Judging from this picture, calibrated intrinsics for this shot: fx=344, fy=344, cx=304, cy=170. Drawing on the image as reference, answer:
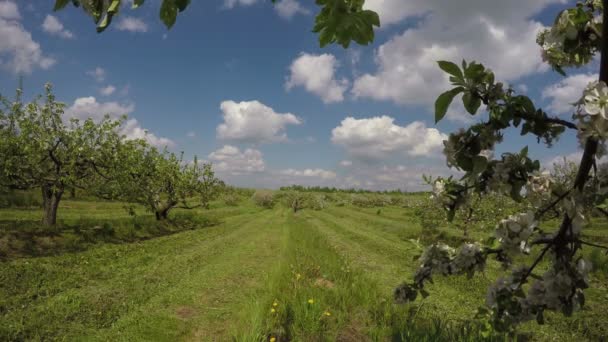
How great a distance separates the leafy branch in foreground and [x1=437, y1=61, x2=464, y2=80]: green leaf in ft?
1.23

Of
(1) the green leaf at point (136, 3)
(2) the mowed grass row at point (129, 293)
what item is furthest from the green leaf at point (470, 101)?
(2) the mowed grass row at point (129, 293)

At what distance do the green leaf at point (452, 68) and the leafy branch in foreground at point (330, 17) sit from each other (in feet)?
1.23

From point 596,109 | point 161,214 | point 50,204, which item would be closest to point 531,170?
point 596,109

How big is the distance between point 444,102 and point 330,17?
0.75 meters

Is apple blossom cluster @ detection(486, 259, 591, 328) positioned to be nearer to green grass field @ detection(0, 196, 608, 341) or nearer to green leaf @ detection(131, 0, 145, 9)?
green leaf @ detection(131, 0, 145, 9)

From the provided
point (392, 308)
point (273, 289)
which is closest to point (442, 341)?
point (392, 308)

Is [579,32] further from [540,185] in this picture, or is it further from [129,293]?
[129,293]

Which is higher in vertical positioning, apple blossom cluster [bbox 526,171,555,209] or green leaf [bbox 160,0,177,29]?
green leaf [bbox 160,0,177,29]

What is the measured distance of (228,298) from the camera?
945cm

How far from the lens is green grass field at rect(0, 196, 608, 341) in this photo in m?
6.48

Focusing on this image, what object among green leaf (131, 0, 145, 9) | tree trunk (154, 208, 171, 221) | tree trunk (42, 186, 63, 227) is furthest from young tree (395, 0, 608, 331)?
tree trunk (154, 208, 171, 221)

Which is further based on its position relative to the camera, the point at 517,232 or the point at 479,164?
the point at 517,232

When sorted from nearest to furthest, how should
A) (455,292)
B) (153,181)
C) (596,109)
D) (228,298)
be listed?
1. (596,109)
2. (228,298)
3. (455,292)
4. (153,181)

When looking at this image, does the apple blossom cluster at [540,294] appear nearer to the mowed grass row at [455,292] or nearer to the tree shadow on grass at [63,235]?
the mowed grass row at [455,292]
